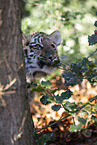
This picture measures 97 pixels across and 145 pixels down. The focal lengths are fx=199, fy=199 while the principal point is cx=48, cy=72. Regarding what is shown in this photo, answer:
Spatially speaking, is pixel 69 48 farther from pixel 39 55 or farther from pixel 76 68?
pixel 76 68

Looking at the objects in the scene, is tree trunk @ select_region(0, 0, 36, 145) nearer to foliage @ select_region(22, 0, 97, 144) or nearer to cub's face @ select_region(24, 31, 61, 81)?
foliage @ select_region(22, 0, 97, 144)

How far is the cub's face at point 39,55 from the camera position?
1.91 metres

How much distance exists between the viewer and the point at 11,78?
123 centimetres

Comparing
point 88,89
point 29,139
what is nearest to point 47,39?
point 29,139

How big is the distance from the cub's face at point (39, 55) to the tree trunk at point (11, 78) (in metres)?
0.61

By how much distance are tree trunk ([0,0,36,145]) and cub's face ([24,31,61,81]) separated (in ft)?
2.01

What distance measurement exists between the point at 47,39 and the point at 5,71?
0.90 metres

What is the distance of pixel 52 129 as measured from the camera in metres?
2.54

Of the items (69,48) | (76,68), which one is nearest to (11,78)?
(76,68)

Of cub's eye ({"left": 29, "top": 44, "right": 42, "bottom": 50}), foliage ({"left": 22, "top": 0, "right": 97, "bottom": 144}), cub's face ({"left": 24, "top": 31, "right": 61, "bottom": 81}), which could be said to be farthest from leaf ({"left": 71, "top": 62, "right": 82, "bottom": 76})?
cub's eye ({"left": 29, "top": 44, "right": 42, "bottom": 50})

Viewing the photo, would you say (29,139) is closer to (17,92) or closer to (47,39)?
(17,92)

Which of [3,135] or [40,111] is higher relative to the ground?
[3,135]

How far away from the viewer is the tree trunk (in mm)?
1208

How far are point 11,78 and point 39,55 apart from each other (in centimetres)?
72
